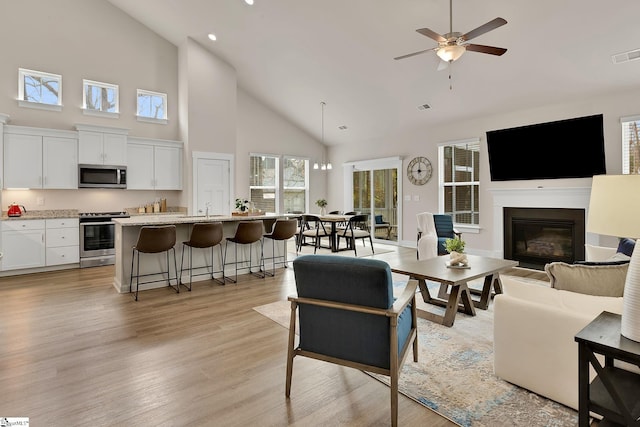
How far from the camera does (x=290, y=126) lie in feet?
32.3

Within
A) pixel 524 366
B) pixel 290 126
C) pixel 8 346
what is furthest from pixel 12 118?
pixel 524 366

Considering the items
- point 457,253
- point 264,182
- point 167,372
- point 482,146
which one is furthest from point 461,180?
point 167,372

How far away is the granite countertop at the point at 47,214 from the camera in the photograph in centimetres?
556

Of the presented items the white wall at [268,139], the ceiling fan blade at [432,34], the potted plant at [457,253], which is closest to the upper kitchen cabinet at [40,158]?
the white wall at [268,139]

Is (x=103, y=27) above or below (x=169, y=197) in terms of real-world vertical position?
above

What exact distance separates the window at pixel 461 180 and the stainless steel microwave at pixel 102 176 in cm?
658

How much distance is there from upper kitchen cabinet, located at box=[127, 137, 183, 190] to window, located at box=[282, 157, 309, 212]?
318cm

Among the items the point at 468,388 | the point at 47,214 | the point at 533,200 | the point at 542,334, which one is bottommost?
the point at 468,388

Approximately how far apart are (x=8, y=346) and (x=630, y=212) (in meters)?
4.44

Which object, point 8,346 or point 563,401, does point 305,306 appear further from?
point 8,346

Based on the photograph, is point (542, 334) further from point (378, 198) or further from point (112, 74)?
point (112, 74)

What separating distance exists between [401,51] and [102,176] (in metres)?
5.78

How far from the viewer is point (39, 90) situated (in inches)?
246

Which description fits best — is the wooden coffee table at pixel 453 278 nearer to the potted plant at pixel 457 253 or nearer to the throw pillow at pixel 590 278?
the potted plant at pixel 457 253
